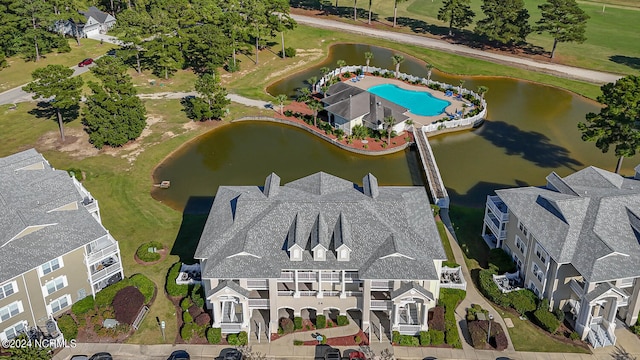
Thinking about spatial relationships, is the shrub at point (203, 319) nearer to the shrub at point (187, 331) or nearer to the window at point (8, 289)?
the shrub at point (187, 331)

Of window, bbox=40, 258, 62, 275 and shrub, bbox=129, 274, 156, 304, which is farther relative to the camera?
shrub, bbox=129, 274, 156, 304

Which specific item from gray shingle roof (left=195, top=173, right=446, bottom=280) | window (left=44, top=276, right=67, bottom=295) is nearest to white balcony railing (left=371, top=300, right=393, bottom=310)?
gray shingle roof (left=195, top=173, right=446, bottom=280)

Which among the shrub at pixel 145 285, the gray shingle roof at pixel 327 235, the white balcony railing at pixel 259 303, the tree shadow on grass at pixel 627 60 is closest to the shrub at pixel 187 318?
the shrub at pixel 145 285

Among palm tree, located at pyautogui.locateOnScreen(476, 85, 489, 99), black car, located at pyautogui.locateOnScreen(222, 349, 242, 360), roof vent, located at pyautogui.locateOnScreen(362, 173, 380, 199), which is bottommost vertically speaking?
black car, located at pyautogui.locateOnScreen(222, 349, 242, 360)

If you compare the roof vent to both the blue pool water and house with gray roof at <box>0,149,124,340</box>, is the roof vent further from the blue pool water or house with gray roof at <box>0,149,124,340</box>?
the blue pool water

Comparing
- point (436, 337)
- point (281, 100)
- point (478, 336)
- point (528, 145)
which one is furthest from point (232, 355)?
point (528, 145)

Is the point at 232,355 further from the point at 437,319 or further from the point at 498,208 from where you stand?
the point at 498,208

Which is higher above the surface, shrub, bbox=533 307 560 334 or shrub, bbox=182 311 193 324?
shrub, bbox=533 307 560 334
